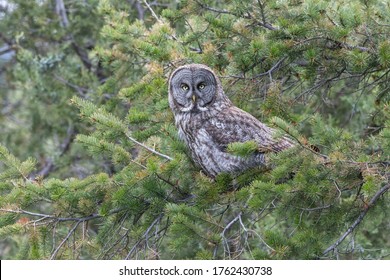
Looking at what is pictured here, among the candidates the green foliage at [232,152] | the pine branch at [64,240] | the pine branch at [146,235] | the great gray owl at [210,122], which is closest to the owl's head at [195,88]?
the great gray owl at [210,122]

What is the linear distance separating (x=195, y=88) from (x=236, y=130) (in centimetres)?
54

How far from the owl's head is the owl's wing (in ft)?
0.52

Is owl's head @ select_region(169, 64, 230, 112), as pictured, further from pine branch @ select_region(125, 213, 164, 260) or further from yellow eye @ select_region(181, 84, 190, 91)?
pine branch @ select_region(125, 213, 164, 260)

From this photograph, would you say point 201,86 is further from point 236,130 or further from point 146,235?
point 146,235

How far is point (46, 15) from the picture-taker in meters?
12.1

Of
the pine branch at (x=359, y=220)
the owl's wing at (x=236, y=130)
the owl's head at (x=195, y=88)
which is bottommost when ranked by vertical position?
the pine branch at (x=359, y=220)

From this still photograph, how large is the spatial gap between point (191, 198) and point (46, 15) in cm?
710

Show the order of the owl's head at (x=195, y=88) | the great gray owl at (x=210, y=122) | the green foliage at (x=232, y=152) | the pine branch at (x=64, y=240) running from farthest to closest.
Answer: the owl's head at (x=195, y=88) → the great gray owl at (x=210, y=122) → the pine branch at (x=64, y=240) → the green foliage at (x=232, y=152)

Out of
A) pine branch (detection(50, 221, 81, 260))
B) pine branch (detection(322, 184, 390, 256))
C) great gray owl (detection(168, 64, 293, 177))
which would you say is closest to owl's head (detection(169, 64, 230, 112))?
great gray owl (detection(168, 64, 293, 177))

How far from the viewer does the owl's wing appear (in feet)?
21.0

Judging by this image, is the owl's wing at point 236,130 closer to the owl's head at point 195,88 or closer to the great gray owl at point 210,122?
the great gray owl at point 210,122

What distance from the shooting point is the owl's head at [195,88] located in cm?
669

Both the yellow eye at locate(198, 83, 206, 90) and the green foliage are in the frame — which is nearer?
the green foliage
